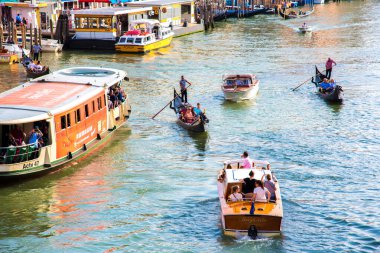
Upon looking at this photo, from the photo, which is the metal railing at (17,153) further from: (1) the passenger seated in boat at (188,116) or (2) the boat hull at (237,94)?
(2) the boat hull at (237,94)

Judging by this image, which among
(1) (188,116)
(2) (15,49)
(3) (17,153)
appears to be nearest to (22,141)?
(3) (17,153)

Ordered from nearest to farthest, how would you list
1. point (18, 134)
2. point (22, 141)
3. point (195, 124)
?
point (22, 141) < point (18, 134) < point (195, 124)

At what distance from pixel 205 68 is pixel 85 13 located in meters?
13.9

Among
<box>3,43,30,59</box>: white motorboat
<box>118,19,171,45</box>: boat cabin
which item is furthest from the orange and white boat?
<box>118,19,171,45</box>: boat cabin

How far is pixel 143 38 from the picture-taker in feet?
175

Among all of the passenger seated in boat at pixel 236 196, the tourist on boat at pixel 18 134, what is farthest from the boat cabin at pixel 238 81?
the passenger seated in boat at pixel 236 196

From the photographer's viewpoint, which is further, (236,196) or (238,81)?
(238,81)

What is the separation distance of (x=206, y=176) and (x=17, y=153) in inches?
251

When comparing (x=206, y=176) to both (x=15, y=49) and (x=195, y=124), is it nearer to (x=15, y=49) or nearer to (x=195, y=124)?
(x=195, y=124)

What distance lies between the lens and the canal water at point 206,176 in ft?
61.9

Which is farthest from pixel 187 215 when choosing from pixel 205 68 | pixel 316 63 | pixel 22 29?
pixel 22 29

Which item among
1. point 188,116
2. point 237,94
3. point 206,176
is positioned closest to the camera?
point 206,176

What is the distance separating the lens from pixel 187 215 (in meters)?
20.3

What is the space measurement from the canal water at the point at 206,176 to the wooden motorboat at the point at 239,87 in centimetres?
52
